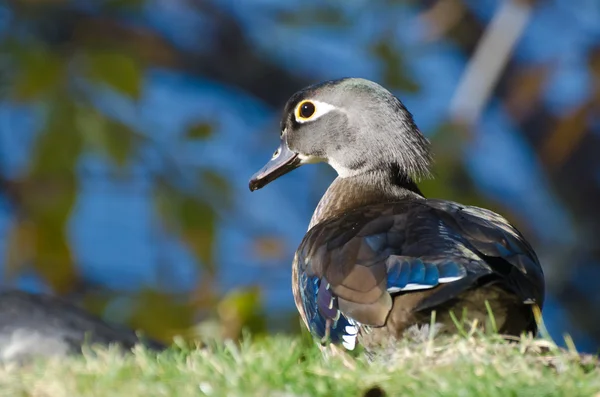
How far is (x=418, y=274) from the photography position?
10.9 ft

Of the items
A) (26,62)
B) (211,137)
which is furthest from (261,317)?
(26,62)

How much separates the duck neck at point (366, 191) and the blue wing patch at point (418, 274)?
41.7 inches

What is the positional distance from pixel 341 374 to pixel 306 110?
200 cm

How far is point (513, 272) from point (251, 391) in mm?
1045

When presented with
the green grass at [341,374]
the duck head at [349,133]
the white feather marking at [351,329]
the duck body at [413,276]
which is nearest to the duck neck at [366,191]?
the duck head at [349,133]

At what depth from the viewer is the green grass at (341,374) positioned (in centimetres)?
285

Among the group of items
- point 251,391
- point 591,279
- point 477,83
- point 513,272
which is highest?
point 477,83

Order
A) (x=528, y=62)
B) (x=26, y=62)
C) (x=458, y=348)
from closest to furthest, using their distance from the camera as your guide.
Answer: (x=458, y=348)
(x=26, y=62)
(x=528, y=62)

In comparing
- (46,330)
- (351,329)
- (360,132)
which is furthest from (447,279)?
(46,330)

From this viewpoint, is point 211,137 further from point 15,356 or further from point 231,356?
point 231,356

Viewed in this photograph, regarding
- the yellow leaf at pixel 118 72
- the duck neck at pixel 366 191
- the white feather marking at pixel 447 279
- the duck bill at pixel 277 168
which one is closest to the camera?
the white feather marking at pixel 447 279

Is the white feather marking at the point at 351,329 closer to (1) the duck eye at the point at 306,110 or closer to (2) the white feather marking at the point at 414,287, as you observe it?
(2) the white feather marking at the point at 414,287

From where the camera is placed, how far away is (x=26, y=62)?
255 inches

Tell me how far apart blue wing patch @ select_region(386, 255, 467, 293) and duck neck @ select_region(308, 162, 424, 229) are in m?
1.06
